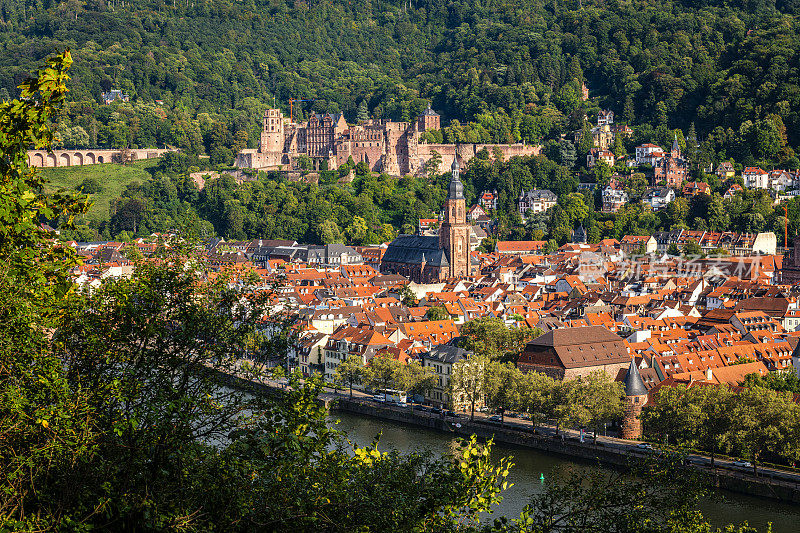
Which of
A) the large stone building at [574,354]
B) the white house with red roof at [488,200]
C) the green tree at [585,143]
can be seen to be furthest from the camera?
the green tree at [585,143]

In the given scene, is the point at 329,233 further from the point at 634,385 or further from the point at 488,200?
the point at 634,385

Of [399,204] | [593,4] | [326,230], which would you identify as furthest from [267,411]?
[593,4]

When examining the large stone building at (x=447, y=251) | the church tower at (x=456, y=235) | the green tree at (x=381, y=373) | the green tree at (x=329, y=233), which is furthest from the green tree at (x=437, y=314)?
the green tree at (x=329, y=233)

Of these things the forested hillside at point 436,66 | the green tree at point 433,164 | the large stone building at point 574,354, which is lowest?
the large stone building at point 574,354

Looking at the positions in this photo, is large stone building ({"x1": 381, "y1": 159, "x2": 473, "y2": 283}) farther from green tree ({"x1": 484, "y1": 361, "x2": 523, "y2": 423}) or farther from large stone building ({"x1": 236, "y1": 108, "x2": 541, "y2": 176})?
green tree ({"x1": 484, "y1": 361, "x2": 523, "y2": 423})

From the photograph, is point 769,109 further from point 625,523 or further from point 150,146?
point 625,523

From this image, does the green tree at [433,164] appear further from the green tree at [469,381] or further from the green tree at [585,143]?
the green tree at [469,381]

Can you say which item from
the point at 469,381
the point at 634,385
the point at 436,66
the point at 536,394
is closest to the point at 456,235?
the point at 469,381

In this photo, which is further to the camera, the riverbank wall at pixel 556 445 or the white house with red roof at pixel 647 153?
the white house with red roof at pixel 647 153
